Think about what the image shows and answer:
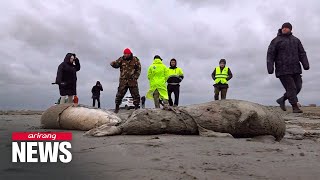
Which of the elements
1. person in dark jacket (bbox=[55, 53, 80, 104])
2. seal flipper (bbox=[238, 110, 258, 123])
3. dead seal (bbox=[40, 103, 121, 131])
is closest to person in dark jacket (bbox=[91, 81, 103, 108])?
person in dark jacket (bbox=[55, 53, 80, 104])

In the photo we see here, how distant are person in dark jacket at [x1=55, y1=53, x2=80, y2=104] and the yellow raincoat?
A: 79.8 inches

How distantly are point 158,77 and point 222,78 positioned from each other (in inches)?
112

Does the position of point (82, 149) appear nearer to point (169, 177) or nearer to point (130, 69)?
point (169, 177)

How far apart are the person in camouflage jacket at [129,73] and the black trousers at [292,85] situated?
3.56 meters

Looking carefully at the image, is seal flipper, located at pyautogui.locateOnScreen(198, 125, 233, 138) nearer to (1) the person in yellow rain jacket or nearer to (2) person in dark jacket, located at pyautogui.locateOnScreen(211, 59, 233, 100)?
(1) the person in yellow rain jacket

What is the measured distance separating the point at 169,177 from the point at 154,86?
7816mm

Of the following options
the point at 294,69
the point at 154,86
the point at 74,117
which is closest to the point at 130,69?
the point at 154,86

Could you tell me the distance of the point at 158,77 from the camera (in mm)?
10289

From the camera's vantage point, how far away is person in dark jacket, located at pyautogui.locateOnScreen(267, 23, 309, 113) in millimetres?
9289

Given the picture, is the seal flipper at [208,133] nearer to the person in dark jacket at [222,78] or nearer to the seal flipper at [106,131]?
the seal flipper at [106,131]

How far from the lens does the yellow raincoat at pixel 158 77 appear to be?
10289 mm

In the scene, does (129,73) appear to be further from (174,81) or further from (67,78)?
(174,81)

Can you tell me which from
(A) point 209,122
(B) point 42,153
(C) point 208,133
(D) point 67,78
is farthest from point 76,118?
(D) point 67,78

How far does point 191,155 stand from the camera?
11.2ft
